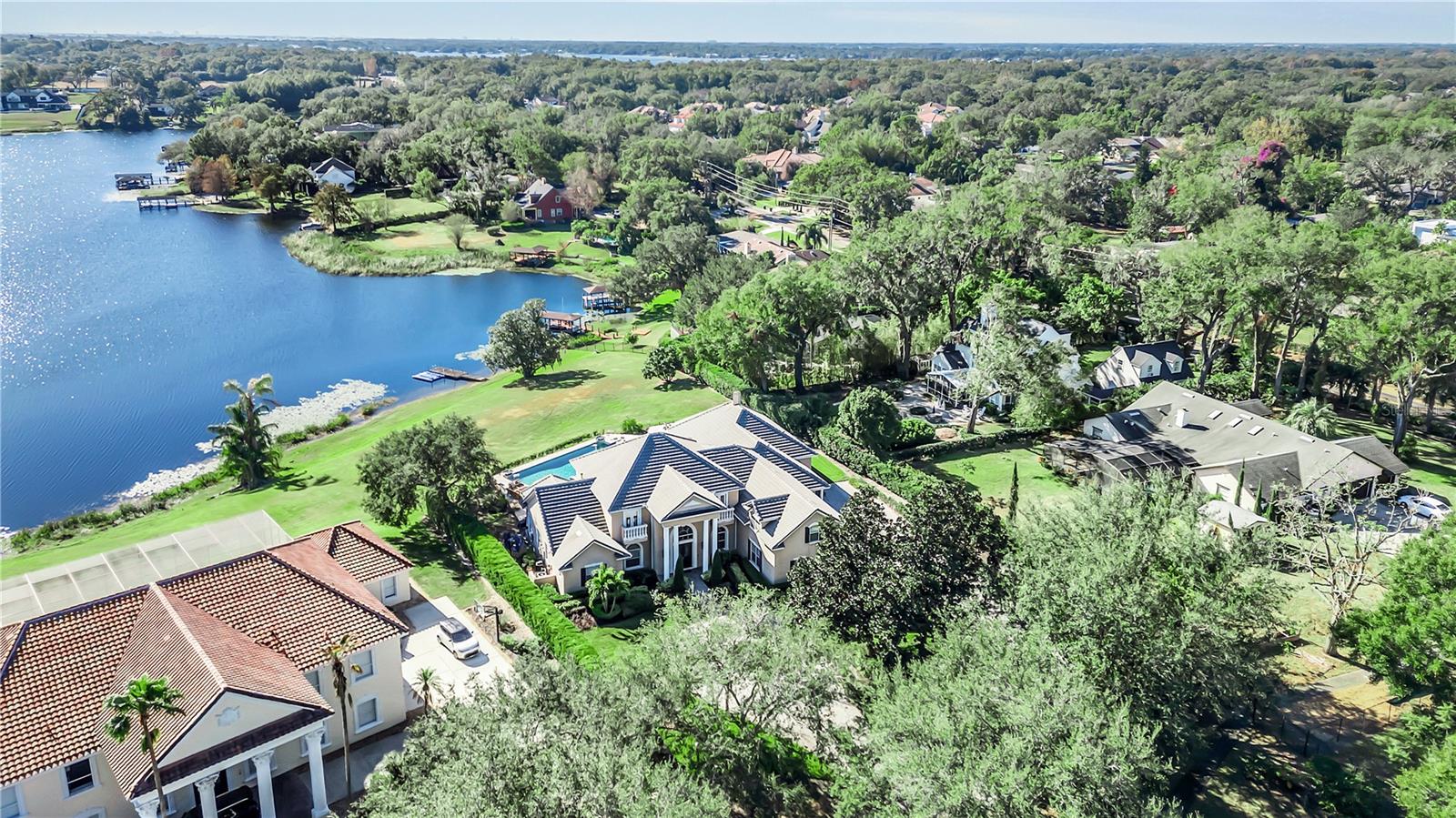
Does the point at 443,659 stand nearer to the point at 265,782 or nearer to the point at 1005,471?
the point at 265,782

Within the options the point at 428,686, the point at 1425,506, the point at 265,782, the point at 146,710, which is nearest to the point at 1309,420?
the point at 1425,506

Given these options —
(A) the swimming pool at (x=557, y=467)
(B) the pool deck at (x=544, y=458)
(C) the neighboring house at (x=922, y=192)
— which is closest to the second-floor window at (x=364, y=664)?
(A) the swimming pool at (x=557, y=467)

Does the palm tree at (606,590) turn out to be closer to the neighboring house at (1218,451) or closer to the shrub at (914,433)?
the shrub at (914,433)

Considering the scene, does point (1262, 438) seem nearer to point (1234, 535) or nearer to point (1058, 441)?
point (1058, 441)

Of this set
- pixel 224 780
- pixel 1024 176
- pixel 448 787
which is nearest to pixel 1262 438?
pixel 448 787

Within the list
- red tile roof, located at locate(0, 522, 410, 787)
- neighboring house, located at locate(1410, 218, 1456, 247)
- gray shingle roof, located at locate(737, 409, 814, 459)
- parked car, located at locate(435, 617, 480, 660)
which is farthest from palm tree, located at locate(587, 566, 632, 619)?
neighboring house, located at locate(1410, 218, 1456, 247)

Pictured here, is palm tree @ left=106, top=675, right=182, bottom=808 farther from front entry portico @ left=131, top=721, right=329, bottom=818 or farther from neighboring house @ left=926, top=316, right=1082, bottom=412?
neighboring house @ left=926, top=316, right=1082, bottom=412
